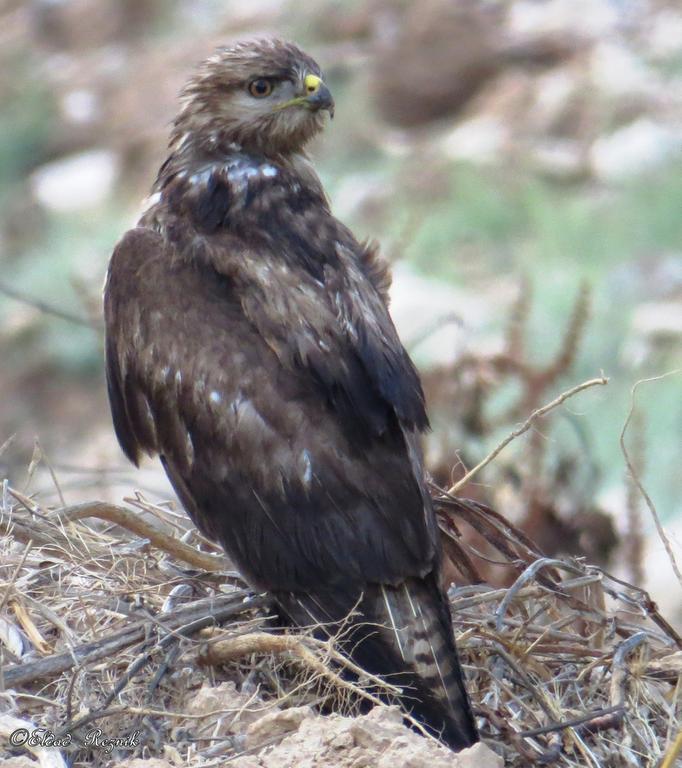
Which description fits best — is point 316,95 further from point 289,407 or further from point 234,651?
point 234,651

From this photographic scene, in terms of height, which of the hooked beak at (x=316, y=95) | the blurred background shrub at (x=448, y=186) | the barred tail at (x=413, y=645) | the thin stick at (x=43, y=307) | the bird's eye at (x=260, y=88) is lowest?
the blurred background shrub at (x=448, y=186)

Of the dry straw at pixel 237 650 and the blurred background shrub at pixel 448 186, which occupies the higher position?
the dry straw at pixel 237 650

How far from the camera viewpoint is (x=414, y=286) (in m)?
13.5

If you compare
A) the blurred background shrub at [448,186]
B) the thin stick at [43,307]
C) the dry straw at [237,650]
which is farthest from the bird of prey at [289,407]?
the blurred background shrub at [448,186]

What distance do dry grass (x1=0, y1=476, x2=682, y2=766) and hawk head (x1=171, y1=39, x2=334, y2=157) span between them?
1425 millimetres

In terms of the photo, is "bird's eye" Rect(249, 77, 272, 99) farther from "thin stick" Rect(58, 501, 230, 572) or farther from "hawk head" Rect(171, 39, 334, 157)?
"thin stick" Rect(58, 501, 230, 572)

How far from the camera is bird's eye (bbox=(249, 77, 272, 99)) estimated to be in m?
5.74

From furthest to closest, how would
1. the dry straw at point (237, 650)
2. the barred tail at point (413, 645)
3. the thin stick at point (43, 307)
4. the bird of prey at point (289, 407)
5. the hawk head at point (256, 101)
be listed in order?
the thin stick at point (43, 307) → the hawk head at point (256, 101) → the bird of prey at point (289, 407) → the barred tail at point (413, 645) → the dry straw at point (237, 650)

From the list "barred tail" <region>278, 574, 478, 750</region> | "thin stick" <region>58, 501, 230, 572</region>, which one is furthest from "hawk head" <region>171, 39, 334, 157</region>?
"barred tail" <region>278, 574, 478, 750</region>

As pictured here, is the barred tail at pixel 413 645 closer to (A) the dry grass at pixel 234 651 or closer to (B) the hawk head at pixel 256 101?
(A) the dry grass at pixel 234 651

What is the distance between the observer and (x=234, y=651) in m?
4.45

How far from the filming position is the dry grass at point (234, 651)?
14.0 feet

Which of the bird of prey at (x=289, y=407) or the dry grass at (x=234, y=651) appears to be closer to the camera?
the dry grass at (x=234, y=651)

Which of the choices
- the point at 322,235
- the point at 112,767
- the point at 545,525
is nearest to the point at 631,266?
the point at 545,525
